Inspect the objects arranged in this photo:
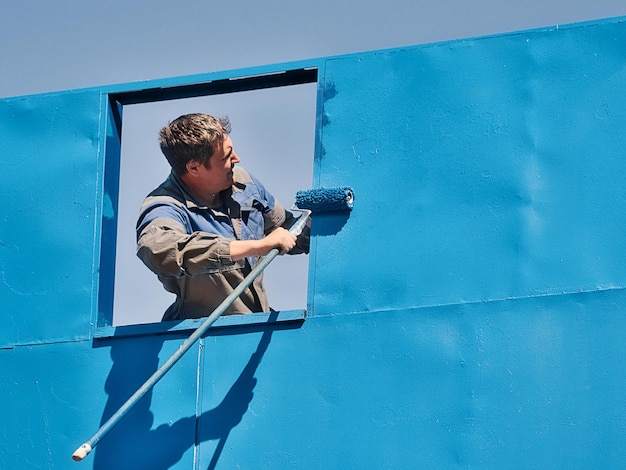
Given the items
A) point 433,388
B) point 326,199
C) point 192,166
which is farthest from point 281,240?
point 433,388

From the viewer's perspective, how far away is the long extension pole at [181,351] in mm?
7250

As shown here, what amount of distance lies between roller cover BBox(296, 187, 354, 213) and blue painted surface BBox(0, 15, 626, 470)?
62 mm

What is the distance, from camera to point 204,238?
767cm

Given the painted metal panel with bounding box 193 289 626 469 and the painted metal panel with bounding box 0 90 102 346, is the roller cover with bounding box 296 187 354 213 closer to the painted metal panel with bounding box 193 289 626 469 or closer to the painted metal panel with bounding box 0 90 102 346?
the painted metal panel with bounding box 193 289 626 469

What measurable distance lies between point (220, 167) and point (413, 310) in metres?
1.54

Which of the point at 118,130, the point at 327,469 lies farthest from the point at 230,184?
the point at 327,469

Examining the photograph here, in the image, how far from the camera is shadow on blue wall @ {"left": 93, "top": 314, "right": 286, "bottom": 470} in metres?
7.54

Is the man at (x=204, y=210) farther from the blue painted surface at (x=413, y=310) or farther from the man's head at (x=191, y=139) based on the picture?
the blue painted surface at (x=413, y=310)

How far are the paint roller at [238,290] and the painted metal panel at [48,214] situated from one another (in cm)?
73

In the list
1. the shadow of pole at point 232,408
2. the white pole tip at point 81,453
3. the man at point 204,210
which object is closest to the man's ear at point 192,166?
the man at point 204,210

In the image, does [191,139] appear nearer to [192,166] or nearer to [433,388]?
[192,166]

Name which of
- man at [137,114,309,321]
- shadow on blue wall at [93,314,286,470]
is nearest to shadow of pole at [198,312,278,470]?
shadow on blue wall at [93,314,286,470]

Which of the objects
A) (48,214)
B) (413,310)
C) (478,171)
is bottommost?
(413,310)

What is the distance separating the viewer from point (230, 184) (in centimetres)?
841
